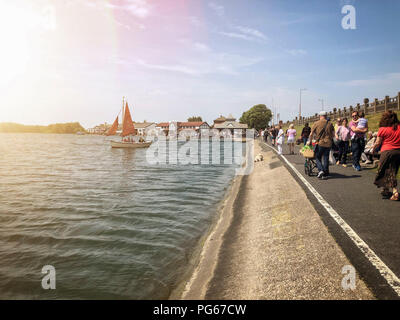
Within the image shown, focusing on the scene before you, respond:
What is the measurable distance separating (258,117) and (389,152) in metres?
100

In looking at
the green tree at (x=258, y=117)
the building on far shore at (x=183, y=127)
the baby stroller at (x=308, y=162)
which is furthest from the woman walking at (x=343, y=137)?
the building on far shore at (x=183, y=127)

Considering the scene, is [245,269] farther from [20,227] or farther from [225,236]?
[20,227]

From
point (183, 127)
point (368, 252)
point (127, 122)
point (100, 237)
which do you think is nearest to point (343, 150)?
point (368, 252)

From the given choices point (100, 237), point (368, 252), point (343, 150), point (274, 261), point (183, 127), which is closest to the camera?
point (368, 252)

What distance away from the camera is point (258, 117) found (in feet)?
339

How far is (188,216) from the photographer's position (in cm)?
Answer: 1008

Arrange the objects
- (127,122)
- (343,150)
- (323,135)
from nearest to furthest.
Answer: (323,135), (343,150), (127,122)

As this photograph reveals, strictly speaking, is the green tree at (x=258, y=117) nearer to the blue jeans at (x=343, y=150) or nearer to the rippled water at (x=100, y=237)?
the blue jeans at (x=343, y=150)

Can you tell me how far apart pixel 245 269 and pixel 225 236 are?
2424mm

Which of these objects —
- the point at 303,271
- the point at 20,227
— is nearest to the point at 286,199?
the point at 303,271

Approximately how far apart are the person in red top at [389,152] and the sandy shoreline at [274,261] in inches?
83.3

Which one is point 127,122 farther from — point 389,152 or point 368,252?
point 368,252

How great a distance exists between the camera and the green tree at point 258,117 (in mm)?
103894

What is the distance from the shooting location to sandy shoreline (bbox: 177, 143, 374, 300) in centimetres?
362
